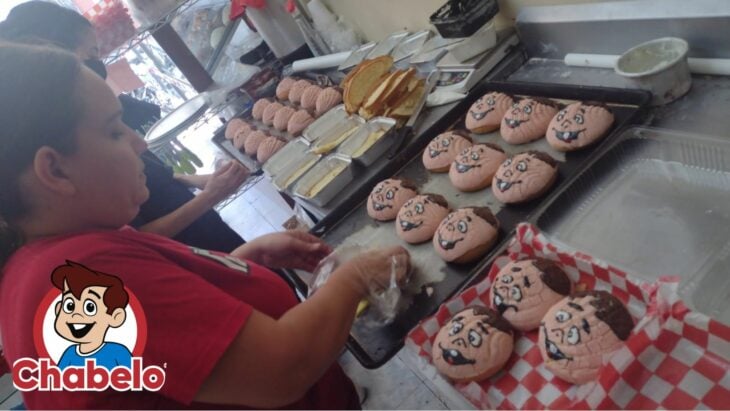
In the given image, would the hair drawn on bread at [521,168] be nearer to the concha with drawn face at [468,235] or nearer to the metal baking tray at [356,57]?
the concha with drawn face at [468,235]

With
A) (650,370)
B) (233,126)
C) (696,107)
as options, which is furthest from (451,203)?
(233,126)

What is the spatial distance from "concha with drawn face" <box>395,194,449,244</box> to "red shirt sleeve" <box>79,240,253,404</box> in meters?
0.95

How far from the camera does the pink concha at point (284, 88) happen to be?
345 cm

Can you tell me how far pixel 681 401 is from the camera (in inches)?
37.4

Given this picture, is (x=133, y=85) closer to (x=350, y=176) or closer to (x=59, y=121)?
(x=350, y=176)

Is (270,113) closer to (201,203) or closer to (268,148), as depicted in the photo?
(268,148)

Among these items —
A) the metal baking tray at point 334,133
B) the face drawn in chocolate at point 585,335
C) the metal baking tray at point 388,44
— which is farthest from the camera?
the metal baking tray at point 388,44

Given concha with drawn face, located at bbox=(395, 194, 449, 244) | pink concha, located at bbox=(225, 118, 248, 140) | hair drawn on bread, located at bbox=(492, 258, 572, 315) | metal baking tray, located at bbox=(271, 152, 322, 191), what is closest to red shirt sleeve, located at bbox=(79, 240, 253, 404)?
hair drawn on bread, located at bbox=(492, 258, 572, 315)

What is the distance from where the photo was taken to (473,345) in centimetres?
121

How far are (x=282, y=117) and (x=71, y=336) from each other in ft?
7.78

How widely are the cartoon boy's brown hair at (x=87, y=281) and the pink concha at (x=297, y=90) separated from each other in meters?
2.53

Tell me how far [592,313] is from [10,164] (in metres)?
1.28

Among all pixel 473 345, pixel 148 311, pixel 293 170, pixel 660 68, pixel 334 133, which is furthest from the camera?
pixel 334 133

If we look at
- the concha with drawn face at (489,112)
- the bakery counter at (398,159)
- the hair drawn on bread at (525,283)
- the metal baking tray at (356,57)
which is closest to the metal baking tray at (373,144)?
the bakery counter at (398,159)
